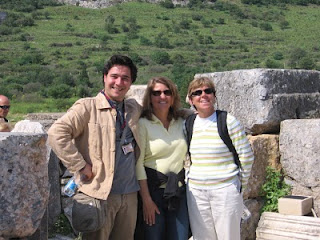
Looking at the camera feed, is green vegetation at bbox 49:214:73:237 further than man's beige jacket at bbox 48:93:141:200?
Yes

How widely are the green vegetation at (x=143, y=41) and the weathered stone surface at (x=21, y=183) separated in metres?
19.4

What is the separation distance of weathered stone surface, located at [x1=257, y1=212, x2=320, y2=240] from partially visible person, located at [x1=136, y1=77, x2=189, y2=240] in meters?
1.33

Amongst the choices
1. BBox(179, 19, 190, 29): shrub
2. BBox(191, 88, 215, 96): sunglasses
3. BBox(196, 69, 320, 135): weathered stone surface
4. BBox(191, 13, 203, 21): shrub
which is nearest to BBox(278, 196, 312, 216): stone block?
BBox(196, 69, 320, 135): weathered stone surface

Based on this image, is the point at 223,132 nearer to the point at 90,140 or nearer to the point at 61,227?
the point at 90,140

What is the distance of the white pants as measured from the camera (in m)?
3.05

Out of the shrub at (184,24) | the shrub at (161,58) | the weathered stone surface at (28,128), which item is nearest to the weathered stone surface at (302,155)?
the weathered stone surface at (28,128)

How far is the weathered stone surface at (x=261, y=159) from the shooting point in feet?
14.2

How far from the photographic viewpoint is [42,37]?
53.8 m

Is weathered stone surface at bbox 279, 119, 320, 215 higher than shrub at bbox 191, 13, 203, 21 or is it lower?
lower

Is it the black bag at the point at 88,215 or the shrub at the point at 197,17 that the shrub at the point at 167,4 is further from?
the black bag at the point at 88,215

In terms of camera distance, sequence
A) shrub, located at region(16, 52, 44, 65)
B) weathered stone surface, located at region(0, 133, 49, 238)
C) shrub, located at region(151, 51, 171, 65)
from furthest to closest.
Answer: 1. shrub, located at region(151, 51, 171, 65)
2. shrub, located at region(16, 52, 44, 65)
3. weathered stone surface, located at region(0, 133, 49, 238)

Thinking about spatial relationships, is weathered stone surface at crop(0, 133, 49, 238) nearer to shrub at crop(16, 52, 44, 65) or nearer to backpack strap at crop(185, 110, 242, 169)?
backpack strap at crop(185, 110, 242, 169)

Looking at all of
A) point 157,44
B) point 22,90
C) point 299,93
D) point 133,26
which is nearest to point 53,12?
point 133,26

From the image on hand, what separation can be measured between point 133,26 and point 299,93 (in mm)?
55902
